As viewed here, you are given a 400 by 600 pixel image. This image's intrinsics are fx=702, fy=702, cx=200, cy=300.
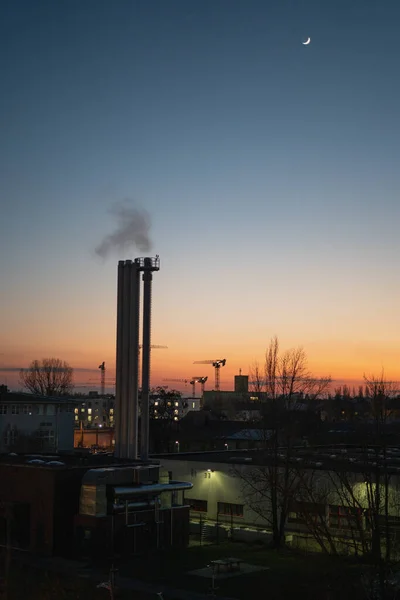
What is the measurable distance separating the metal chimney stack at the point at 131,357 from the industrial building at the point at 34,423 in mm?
38841

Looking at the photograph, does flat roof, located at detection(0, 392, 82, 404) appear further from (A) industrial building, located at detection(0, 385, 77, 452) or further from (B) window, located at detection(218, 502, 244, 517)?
(B) window, located at detection(218, 502, 244, 517)

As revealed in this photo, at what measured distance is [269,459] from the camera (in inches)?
1528

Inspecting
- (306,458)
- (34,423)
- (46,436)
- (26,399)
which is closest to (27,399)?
(26,399)

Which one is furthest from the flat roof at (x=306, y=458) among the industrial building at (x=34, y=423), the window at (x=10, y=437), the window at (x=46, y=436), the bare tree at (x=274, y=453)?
the window at (x=10, y=437)

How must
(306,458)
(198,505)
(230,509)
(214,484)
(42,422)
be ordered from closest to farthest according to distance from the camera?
(306,458) < (230,509) < (214,484) < (198,505) < (42,422)

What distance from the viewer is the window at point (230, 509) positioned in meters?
41.5

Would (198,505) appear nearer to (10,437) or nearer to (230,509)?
(230,509)

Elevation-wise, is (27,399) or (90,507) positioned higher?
(27,399)

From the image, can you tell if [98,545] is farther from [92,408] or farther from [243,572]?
[92,408]

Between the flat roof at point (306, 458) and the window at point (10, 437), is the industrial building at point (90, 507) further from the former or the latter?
the window at point (10, 437)

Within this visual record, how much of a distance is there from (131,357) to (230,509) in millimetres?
10942

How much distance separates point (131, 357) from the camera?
43.7m

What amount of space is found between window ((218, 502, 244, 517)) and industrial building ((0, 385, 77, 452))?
40878mm

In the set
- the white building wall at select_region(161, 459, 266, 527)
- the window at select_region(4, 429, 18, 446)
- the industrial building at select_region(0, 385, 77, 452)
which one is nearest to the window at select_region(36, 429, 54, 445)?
the industrial building at select_region(0, 385, 77, 452)
